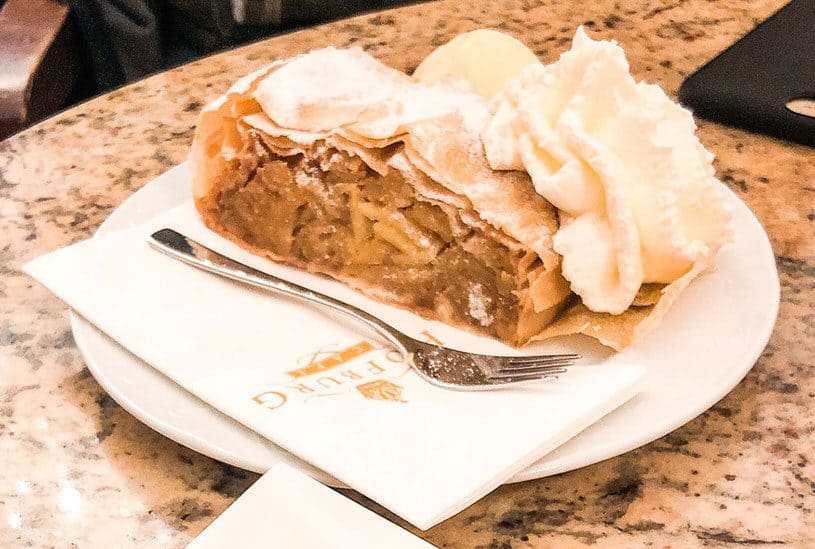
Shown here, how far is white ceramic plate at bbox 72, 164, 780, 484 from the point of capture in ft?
2.05

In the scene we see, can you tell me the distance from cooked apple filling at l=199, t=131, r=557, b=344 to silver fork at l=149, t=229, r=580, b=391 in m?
0.09

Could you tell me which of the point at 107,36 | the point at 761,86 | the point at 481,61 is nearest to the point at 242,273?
the point at 481,61

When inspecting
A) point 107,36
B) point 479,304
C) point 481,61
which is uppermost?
point 481,61

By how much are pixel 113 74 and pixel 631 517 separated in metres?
1.66

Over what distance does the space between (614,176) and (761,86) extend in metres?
0.56

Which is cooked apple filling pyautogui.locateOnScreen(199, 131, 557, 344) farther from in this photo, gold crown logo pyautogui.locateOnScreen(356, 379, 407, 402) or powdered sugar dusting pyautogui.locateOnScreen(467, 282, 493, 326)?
gold crown logo pyautogui.locateOnScreen(356, 379, 407, 402)

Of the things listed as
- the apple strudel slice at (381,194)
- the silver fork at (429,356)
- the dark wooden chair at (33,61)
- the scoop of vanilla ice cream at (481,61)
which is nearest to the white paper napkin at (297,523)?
the silver fork at (429,356)

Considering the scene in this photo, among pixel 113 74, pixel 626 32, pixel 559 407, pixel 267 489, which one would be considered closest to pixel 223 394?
pixel 267 489

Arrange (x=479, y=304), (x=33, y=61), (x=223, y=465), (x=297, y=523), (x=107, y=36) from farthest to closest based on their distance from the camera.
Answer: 1. (x=107, y=36)
2. (x=33, y=61)
3. (x=479, y=304)
4. (x=223, y=465)
5. (x=297, y=523)

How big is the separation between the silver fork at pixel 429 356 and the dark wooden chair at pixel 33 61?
797 mm

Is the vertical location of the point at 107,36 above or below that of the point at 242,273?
below

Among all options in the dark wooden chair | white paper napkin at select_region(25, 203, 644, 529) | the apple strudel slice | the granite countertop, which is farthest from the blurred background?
white paper napkin at select_region(25, 203, 644, 529)

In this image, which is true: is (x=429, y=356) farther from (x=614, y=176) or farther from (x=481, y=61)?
(x=481, y=61)

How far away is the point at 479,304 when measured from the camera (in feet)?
2.79
